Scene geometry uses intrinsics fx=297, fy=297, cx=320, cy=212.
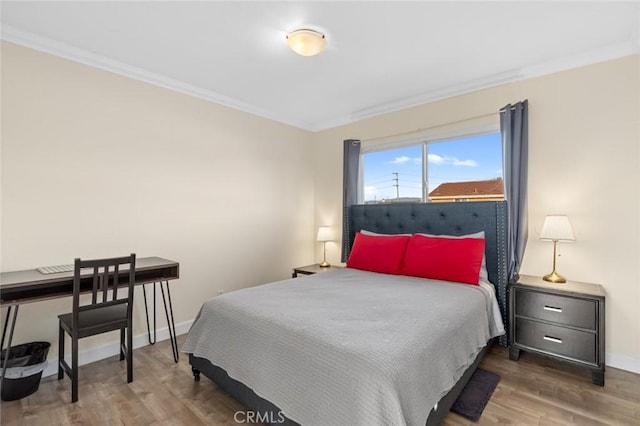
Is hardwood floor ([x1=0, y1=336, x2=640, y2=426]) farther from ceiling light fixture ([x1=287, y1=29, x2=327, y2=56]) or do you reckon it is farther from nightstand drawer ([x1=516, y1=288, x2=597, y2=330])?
ceiling light fixture ([x1=287, y1=29, x2=327, y2=56])

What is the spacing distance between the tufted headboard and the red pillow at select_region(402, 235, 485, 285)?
0.85 feet

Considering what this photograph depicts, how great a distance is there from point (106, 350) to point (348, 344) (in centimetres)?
239

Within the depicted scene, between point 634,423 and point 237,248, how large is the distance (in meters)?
3.45

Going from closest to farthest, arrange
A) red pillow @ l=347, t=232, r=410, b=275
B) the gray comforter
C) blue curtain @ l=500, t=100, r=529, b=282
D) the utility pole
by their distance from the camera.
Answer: the gray comforter
blue curtain @ l=500, t=100, r=529, b=282
red pillow @ l=347, t=232, r=410, b=275
the utility pole

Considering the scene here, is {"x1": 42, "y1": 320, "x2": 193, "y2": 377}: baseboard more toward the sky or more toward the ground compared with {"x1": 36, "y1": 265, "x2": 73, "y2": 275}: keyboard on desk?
more toward the ground

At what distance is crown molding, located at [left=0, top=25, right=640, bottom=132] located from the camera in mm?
2254

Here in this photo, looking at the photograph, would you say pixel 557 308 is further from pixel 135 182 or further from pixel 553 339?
pixel 135 182

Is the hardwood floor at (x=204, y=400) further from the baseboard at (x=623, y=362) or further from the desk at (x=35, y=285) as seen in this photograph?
the desk at (x=35, y=285)

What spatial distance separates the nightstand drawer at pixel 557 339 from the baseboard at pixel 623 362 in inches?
17.8

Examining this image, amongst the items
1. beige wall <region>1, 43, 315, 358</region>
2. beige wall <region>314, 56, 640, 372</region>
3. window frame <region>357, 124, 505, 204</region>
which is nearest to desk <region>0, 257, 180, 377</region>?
beige wall <region>1, 43, 315, 358</region>

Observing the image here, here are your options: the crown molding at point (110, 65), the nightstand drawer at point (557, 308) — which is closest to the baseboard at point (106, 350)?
the crown molding at point (110, 65)

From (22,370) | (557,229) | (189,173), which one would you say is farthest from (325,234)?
(22,370)

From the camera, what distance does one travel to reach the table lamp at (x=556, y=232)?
2320mm

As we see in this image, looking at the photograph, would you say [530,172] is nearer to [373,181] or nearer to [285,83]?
[373,181]
